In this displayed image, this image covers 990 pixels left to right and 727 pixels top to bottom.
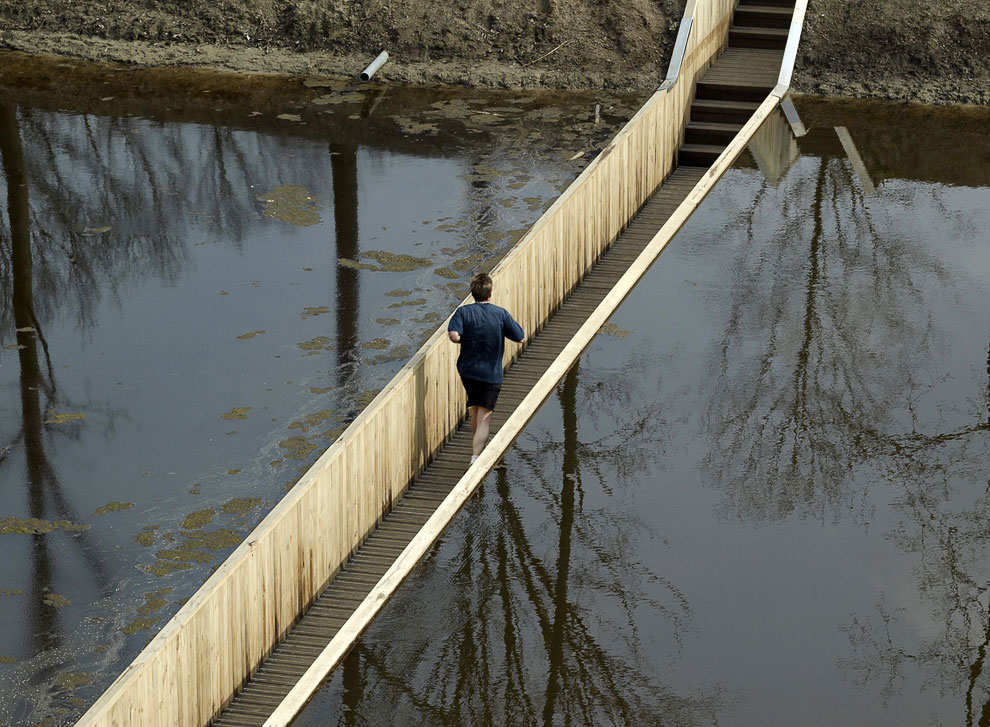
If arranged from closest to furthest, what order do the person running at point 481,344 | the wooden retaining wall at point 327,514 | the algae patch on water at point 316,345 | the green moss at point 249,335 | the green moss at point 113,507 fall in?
the wooden retaining wall at point 327,514 < the person running at point 481,344 < the green moss at point 113,507 < the algae patch on water at point 316,345 < the green moss at point 249,335

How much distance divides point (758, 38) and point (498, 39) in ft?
13.9

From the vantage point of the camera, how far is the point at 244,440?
36.7ft

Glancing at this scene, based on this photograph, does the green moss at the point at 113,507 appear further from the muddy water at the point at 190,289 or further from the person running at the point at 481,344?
the person running at the point at 481,344

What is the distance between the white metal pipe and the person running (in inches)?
459

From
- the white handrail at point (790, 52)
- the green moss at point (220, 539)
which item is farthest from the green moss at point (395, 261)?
the white handrail at point (790, 52)

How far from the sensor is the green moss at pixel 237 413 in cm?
1157

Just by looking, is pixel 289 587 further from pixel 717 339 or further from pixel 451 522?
pixel 717 339

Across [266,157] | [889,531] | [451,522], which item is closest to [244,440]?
[451,522]

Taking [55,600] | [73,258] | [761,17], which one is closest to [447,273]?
[73,258]

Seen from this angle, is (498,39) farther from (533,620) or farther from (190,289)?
(533,620)

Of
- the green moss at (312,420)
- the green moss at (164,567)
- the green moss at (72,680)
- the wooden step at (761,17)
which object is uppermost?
the wooden step at (761,17)

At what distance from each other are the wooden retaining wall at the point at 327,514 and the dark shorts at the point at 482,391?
11.2 inches

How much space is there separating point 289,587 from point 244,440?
306cm

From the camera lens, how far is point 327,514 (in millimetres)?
8680
